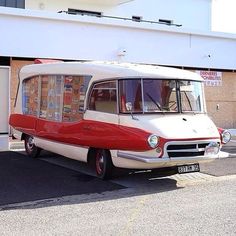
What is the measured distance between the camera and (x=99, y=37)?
1834 cm

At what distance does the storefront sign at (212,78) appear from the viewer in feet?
71.1

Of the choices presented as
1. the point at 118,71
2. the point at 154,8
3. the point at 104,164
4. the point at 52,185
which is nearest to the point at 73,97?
the point at 118,71

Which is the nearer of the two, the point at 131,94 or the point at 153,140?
the point at 153,140

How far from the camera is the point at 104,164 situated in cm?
991

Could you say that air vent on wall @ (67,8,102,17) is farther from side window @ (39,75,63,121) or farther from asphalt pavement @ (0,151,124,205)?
asphalt pavement @ (0,151,124,205)

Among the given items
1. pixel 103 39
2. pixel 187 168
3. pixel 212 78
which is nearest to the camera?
pixel 187 168

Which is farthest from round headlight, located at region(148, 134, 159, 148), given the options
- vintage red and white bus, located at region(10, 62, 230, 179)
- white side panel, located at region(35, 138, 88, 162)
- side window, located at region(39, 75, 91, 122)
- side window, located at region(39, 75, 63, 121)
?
side window, located at region(39, 75, 63, 121)

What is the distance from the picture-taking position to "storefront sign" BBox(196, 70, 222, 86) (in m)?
21.7

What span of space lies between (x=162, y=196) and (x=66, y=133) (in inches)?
122

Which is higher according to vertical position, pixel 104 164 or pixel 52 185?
A: pixel 104 164

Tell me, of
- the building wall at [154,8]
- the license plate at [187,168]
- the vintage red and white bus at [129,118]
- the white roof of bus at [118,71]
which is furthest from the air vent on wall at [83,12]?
the license plate at [187,168]

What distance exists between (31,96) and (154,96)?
4189 mm

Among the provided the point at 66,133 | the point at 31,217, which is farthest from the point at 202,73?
the point at 31,217

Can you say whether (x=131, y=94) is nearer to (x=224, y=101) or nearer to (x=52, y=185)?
(x=52, y=185)
